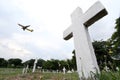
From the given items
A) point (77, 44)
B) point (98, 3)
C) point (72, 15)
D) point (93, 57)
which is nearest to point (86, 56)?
point (93, 57)

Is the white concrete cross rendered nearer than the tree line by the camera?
No

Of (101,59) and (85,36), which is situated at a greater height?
(85,36)

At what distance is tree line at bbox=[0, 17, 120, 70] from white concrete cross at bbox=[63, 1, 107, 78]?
154 mm

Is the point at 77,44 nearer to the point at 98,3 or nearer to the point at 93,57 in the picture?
the point at 93,57

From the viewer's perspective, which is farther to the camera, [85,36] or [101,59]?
[85,36]

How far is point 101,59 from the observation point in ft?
9.82

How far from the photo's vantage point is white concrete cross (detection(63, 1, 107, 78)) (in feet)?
9.64

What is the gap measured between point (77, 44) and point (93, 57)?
50 centimetres

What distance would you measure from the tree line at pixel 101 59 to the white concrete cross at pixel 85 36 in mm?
154

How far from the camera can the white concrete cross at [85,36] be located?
2939mm

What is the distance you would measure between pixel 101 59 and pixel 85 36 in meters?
0.49

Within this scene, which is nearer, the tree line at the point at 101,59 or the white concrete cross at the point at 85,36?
the tree line at the point at 101,59

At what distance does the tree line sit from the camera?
2.09m

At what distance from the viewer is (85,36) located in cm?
322
